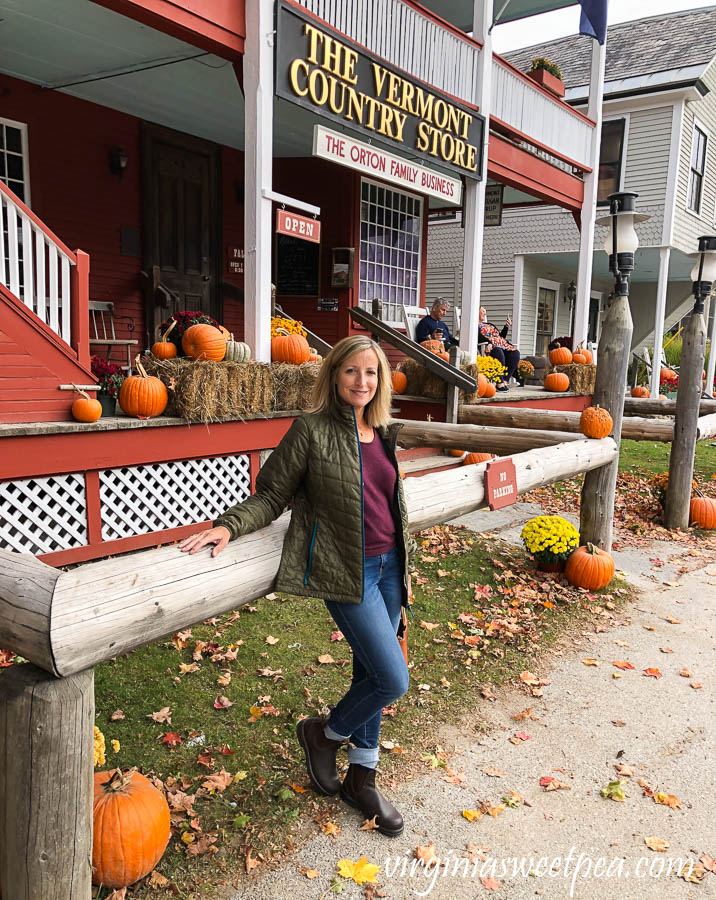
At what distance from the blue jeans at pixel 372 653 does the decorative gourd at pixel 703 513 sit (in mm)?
6508

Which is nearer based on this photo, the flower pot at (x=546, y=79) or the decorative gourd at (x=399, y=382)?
the decorative gourd at (x=399, y=382)

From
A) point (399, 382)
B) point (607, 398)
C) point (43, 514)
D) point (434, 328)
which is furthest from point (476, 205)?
point (43, 514)

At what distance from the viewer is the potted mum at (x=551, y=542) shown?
6.02m

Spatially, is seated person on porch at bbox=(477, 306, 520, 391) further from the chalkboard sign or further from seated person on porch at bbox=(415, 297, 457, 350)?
the chalkboard sign

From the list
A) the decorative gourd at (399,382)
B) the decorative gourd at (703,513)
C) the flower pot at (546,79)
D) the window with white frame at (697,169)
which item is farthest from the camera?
the window with white frame at (697,169)

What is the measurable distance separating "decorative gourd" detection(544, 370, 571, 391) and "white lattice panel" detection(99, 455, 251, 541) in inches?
269

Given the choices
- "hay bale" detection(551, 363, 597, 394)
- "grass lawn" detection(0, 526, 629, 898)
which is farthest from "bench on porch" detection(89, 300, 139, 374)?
"hay bale" detection(551, 363, 597, 394)

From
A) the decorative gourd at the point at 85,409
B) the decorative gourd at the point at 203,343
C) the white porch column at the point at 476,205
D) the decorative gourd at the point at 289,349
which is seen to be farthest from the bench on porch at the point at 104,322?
the white porch column at the point at 476,205

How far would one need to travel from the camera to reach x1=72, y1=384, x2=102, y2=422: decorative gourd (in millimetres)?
5156

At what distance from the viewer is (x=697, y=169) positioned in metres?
18.0

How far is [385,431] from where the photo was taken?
2.70 metres

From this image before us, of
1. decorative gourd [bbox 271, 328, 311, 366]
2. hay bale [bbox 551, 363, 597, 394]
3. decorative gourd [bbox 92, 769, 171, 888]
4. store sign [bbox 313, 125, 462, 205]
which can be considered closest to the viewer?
decorative gourd [bbox 92, 769, 171, 888]

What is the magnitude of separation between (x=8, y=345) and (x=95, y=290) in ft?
13.3

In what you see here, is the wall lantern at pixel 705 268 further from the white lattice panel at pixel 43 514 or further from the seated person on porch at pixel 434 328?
the white lattice panel at pixel 43 514
